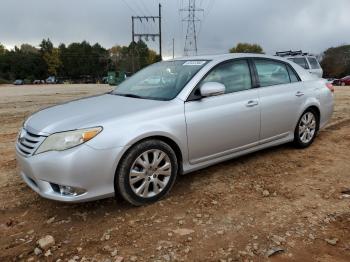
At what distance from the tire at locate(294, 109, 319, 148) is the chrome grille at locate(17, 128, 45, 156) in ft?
12.4

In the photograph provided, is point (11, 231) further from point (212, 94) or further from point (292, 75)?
point (292, 75)

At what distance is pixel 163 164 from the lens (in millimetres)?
4098

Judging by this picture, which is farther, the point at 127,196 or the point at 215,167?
the point at 215,167

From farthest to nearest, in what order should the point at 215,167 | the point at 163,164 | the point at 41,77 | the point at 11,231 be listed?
the point at 41,77, the point at 215,167, the point at 163,164, the point at 11,231

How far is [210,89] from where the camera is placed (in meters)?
Result: 4.35

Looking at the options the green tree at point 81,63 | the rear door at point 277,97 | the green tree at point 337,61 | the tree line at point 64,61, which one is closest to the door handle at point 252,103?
the rear door at point 277,97

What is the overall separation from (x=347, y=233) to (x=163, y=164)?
188 centimetres

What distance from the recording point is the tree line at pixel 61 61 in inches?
4124

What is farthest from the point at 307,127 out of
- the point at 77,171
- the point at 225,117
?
the point at 77,171

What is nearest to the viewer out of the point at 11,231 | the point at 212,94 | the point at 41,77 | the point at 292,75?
the point at 11,231

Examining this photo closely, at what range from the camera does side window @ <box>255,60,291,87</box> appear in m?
5.27

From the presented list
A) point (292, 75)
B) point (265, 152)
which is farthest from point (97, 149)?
point (292, 75)

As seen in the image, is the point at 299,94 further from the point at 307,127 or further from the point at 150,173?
the point at 150,173

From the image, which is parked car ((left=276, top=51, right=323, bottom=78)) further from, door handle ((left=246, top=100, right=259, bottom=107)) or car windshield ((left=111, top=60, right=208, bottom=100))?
car windshield ((left=111, top=60, right=208, bottom=100))
